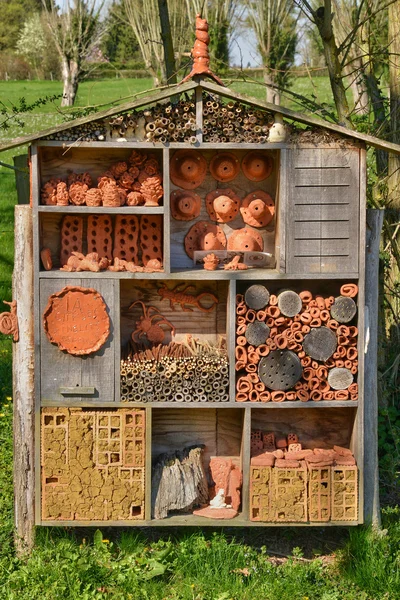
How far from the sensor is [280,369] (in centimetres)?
510

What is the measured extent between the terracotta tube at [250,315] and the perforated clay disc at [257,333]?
0.03m

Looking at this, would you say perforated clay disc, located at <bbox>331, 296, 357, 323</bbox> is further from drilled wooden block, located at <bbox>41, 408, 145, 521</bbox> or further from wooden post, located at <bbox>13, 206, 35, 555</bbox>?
wooden post, located at <bbox>13, 206, 35, 555</bbox>

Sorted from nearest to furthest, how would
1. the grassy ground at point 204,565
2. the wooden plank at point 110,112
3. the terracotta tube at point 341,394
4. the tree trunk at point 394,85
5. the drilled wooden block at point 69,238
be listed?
the wooden plank at point 110,112 → the grassy ground at point 204,565 → the terracotta tube at point 341,394 → the drilled wooden block at point 69,238 → the tree trunk at point 394,85

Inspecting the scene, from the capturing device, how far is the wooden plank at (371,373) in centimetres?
521

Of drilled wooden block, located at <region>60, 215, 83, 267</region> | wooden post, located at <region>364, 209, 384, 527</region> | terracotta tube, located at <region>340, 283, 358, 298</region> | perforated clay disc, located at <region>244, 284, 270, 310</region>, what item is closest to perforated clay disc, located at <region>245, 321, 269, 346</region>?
perforated clay disc, located at <region>244, 284, 270, 310</region>

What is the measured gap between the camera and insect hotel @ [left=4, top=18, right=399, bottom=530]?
4.98 metres

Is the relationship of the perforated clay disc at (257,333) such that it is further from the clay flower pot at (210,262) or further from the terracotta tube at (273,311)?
the clay flower pot at (210,262)

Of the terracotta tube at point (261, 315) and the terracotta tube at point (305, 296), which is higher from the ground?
the terracotta tube at point (305, 296)

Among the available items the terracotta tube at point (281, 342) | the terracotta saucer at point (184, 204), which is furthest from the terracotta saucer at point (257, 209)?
the terracotta tube at point (281, 342)

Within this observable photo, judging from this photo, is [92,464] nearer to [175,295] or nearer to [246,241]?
[175,295]

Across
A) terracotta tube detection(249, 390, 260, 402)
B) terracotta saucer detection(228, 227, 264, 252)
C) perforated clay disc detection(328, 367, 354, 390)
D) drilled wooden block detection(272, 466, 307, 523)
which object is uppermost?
terracotta saucer detection(228, 227, 264, 252)

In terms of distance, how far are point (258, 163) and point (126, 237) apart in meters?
1.02

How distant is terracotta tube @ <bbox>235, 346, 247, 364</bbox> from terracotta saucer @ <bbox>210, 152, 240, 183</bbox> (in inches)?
47.3

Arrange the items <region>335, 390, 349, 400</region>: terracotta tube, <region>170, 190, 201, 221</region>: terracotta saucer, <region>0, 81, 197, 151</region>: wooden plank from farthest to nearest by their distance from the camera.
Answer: <region>170, 190, 201, 221</region>: terracotta saucer
<region>335, 390, 349, 400</region>: terracotta tube
<region>0, 81, 197, 151</region>: wooden plank
